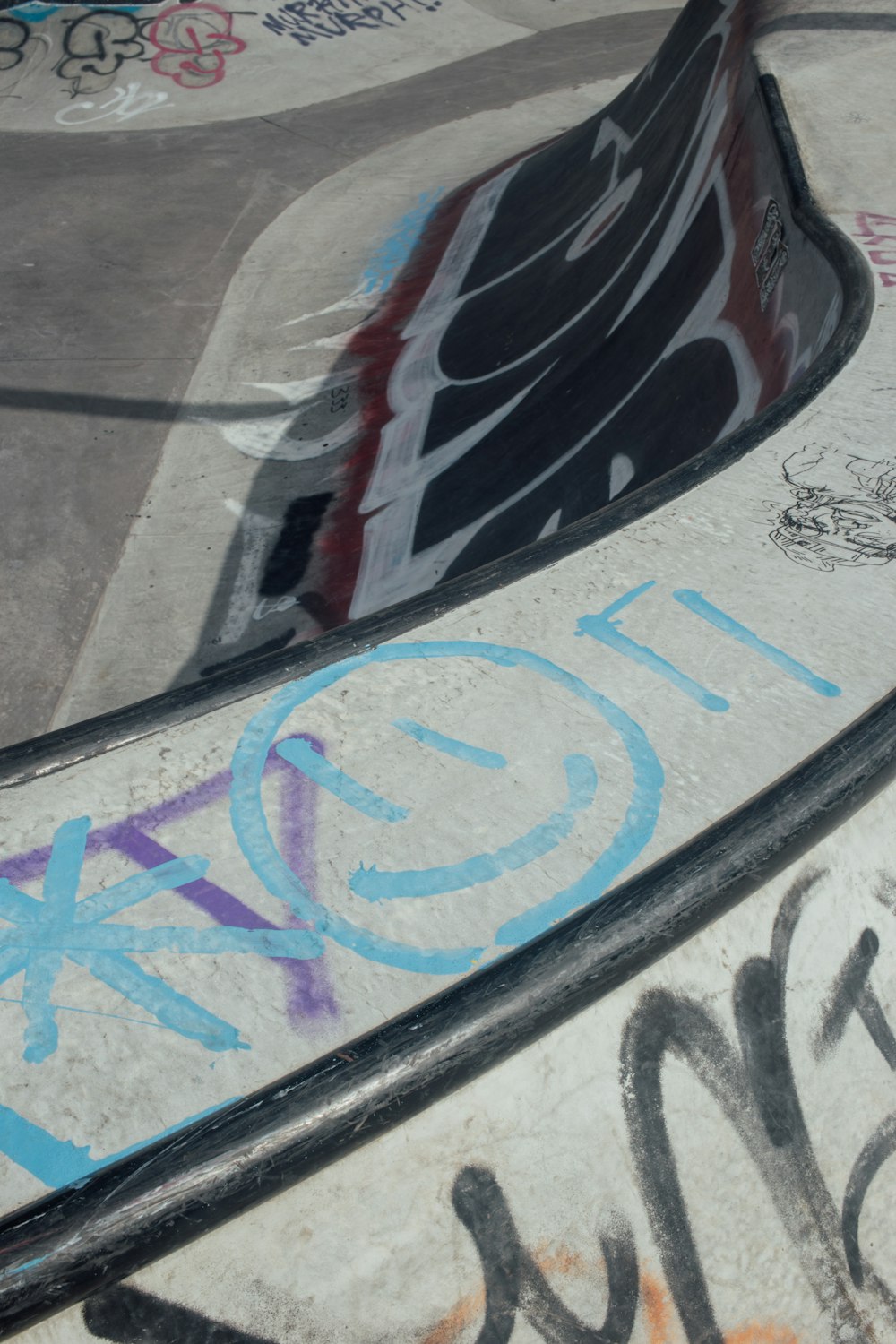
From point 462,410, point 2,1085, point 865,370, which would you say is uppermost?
point 865,370

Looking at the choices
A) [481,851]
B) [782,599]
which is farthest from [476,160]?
[481,851]

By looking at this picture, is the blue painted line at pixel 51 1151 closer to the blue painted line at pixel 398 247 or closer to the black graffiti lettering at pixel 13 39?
the blue painted line at pixel 398 247

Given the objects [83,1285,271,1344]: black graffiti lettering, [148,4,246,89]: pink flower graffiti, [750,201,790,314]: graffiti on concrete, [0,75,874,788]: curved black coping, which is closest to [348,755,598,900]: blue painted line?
[0,75,874,788]: curved black coping

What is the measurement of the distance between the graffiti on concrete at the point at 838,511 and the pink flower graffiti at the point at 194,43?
1542cm

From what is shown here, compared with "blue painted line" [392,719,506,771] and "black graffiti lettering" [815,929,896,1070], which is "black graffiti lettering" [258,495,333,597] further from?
"black graffiti lettering" [815,929,896,1070]

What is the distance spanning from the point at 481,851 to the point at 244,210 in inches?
478

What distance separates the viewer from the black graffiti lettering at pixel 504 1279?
199 cm

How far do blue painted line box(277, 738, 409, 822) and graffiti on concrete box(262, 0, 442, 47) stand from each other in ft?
57.8

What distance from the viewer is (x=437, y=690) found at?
9.11 feet

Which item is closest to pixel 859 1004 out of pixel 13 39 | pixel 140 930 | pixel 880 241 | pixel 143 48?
→ pixel 140 930

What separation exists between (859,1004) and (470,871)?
0.99 meters

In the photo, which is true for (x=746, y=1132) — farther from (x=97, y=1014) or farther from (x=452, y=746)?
(x=97, y=1014)

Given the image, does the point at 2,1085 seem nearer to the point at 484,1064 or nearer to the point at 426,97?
the point at 484,1064

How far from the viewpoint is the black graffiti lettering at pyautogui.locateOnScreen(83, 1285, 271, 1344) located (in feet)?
5.84
